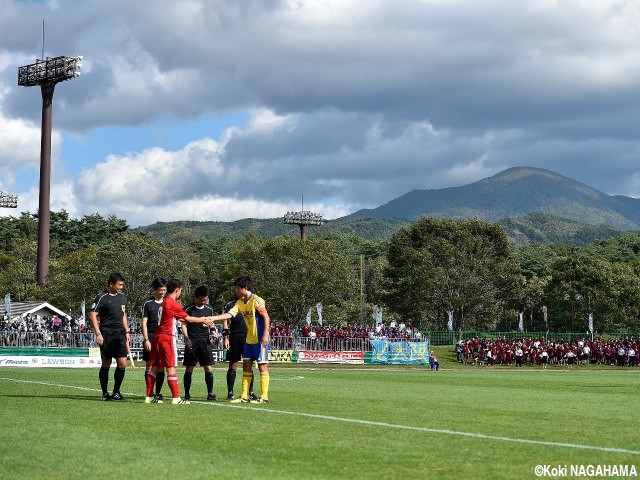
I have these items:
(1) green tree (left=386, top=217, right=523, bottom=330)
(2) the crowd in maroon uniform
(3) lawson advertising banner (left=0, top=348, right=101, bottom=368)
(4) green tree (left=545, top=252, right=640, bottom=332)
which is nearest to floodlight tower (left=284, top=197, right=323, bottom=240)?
(1) green tree (left=386, top=217, right=523, bottom=330)

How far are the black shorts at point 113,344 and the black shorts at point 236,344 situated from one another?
1.88 m

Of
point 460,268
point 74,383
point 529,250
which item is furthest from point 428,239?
point 74,383

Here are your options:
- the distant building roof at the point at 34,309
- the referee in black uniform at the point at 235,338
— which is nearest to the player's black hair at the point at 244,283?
the referee in black uniform at the point at 235,338

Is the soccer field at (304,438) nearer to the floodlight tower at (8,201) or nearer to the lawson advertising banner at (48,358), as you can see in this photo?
the lawson advertising banner at (48,358)

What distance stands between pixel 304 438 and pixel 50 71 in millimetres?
75214

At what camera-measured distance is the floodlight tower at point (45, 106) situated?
3127 inches

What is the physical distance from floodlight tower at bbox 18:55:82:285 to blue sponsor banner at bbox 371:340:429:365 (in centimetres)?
3773

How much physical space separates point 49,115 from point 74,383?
62.8 meters

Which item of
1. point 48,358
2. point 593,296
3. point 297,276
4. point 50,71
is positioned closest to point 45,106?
point 50,71

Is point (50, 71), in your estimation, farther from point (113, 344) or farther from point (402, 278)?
point (113, 344)

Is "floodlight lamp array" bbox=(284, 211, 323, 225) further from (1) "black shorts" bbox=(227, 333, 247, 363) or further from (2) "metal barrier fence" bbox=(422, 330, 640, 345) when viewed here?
(1) "black shorts" bbox=(227, 333, 247, 363)

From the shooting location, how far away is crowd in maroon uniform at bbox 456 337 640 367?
57969mm

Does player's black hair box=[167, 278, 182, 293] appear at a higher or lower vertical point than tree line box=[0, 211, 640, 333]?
lower

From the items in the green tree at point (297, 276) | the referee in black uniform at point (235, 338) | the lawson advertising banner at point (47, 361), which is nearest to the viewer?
the referee in black uniform at point (235, 338)
